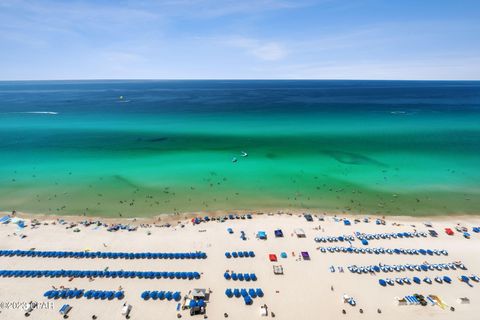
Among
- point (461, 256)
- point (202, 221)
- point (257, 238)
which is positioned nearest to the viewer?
point (461, 256)

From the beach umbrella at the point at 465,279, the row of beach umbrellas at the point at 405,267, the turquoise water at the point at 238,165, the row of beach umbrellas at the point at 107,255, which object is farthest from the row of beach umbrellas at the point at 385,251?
the row of beach umbrellas at the point at 107,255

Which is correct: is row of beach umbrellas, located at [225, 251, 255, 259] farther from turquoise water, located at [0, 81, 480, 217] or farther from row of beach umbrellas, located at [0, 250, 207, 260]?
turquoise water, located at [0, 81, 480, 217]

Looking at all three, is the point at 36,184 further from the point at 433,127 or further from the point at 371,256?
the point at 433,127

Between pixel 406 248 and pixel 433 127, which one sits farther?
pixel 433 127

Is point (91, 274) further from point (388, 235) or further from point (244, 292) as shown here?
point (388, 235)

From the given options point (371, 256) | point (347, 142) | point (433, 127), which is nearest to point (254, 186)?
point (371, 256)
